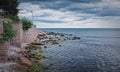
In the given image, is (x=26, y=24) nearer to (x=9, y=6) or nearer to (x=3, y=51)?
(x=9, y=6)

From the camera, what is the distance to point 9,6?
282ft

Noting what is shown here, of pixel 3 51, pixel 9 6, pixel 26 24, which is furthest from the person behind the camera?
pixel 26 24

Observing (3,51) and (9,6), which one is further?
(9,6)

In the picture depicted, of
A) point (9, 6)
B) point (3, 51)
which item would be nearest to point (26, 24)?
point (9, 6)

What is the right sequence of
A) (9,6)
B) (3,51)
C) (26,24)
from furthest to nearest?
1. (26,24)
2. (9,6)
3. (3,51)

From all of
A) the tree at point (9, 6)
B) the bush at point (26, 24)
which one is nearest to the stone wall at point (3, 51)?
the tree at point (9, 6)

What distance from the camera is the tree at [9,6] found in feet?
278

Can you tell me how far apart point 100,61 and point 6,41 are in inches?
1045

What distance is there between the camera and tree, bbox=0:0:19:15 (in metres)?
84.8

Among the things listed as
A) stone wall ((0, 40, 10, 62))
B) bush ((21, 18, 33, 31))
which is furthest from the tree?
stone wall ((0, 40, 10, 62))

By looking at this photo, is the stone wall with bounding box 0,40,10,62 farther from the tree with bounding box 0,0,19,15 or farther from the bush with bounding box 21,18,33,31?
the bush with bounding box 21,18,33,31

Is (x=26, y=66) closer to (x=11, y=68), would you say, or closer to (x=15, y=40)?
(x=11, y=68)

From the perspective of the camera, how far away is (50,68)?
2095 inches

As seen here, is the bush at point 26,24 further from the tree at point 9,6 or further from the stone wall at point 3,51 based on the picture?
the stone wall at point 3,51
